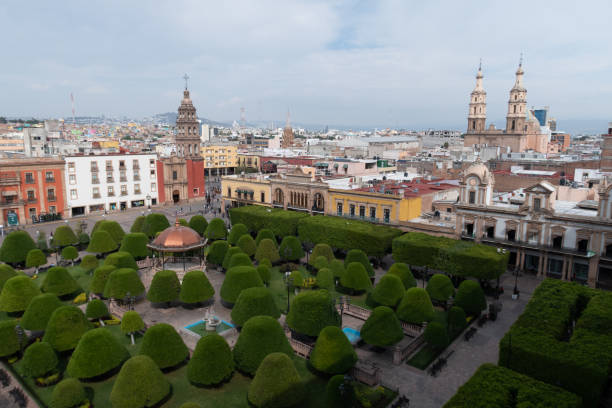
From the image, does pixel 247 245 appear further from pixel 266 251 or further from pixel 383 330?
pixel 383 330

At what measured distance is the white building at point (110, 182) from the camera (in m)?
71.6

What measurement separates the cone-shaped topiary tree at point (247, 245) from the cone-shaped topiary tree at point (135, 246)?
10439 millimetres

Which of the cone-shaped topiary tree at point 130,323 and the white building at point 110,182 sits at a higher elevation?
the white building at point 110,182

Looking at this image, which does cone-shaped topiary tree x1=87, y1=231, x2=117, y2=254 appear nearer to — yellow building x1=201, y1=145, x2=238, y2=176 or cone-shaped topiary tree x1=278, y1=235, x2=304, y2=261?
cone-shaped topiary tree x1=278, y1=235, x2=304, y2=261

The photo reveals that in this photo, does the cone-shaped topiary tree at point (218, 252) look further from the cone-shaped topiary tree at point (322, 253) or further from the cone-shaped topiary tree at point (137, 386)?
the cone-shaped topiary tree at point (137, 386)

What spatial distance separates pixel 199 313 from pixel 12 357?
12.8 metres

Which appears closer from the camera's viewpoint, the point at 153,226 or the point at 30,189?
the point at 153,226

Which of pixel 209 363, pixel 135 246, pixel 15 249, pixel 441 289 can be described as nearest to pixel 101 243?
pixel 135 246

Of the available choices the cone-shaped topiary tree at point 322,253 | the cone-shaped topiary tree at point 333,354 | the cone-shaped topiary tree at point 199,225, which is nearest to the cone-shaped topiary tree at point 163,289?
the cone-shaped topiary tree at point 322,253

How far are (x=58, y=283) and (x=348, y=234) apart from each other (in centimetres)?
2835

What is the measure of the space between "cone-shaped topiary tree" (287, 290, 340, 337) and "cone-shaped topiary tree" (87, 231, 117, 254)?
93.4 feet

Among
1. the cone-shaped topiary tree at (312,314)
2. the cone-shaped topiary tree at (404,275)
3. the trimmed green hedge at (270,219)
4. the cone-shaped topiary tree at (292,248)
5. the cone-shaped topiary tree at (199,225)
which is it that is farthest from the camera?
the cone-shaped topiary tree at (199,225)

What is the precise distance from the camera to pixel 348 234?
47.9m

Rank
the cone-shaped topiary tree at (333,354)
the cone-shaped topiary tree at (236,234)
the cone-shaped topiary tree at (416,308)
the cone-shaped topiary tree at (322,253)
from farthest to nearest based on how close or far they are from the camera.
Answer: the cone-shaped topiary tree at (236,234), the cone-shaped topiary tree at (322,253), the cone-shaped topiary tree at (416,308), the cone-shaped topiary tree at (333,354)
